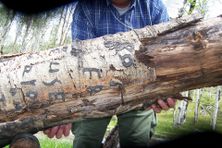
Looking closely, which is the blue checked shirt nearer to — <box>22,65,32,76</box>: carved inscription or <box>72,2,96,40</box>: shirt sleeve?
<box>72,2,96,40</box>: shirt sleeve

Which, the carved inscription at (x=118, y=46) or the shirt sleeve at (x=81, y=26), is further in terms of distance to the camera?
the shirt sleeve at (x=81, y=26)

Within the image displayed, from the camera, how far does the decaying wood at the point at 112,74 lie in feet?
6.77

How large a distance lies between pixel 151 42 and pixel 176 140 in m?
0.64

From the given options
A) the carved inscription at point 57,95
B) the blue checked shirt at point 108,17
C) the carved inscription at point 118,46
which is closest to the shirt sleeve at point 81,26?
the blue checked shirt at point 108,17

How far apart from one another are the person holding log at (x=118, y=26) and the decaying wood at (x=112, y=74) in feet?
3.08

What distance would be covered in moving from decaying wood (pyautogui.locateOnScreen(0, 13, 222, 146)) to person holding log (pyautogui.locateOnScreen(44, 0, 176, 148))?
0.94 meters

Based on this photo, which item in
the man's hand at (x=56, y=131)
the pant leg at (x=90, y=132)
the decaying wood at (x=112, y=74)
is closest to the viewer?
the decaying wood at (x=112, y=74)

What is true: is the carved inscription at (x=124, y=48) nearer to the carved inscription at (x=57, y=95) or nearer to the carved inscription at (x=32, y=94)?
the carved inscription at (x=57, y=95)

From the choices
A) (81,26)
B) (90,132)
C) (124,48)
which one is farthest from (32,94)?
(81,26)

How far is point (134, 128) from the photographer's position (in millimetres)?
3066

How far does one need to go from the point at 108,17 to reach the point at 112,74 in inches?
44.3

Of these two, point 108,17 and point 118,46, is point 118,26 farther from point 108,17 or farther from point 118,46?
point 118,46

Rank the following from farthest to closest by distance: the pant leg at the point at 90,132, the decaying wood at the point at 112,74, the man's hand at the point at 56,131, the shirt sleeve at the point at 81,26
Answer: the shirt sleeve at the point at 81,26 < the pant leg at the point at 90,132 < the man's hand at the point at 56,131 < the decaying wood at the point at 112,74

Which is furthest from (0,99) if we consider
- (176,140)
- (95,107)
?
(176,140)
